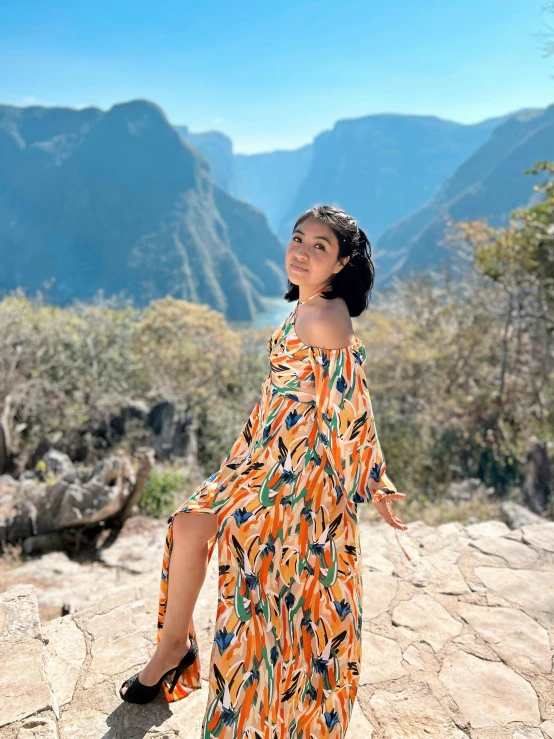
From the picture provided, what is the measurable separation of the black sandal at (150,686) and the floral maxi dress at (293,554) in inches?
6.9

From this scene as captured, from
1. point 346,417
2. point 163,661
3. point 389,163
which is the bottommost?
point 163,661

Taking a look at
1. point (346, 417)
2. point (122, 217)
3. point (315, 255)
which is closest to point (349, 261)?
point (315, 255)

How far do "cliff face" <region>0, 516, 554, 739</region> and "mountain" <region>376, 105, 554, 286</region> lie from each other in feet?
215

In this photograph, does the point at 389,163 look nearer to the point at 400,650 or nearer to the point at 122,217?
the point at 122,217

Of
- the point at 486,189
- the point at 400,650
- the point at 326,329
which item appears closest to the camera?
the point at 326,329

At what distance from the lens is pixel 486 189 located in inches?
3494

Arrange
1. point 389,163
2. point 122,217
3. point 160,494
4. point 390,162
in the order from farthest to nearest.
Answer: point 389,163
point 390,162
point 122,217
point 160,494

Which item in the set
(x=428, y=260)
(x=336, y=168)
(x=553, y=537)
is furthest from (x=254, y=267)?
(x=553, y=537)

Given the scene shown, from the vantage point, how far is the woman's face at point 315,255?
4.83 feet

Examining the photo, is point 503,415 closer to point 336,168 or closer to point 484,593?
point 484,593

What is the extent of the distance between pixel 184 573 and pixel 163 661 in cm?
35

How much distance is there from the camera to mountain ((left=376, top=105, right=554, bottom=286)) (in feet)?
265

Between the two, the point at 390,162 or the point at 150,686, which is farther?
the point at 390,162

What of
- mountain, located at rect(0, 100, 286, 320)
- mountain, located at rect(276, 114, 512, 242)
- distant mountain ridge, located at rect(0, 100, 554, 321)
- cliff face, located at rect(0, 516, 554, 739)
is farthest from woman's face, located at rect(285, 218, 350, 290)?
mountain, located at rect(276, 114, 512, 242)
